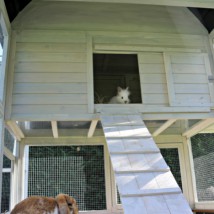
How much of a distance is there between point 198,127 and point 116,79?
4.28 feet

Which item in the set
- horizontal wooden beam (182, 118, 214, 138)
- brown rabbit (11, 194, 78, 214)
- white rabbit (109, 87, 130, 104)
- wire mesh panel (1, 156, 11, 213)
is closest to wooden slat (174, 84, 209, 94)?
horizontal wooden beam (182, 118, 214, 138)

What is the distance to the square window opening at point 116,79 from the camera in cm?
378

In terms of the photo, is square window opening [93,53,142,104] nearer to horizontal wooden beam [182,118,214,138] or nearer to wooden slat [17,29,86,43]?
wooden slat [17,29,86,43]

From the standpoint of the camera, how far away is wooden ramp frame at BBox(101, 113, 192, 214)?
190 cm

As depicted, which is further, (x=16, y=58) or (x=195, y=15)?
(x=195, y=15)

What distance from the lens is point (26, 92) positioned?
3289 mm

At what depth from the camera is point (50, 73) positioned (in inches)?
133

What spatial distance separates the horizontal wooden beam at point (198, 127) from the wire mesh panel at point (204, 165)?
0.47 ft

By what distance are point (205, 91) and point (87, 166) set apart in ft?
6.28

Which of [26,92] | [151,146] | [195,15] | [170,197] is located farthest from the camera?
[195,15]

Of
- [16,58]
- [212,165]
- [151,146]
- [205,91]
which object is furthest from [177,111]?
[16,58]

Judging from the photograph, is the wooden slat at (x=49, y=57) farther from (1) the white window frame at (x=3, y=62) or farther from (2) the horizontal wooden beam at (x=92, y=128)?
(2) the horizontal wooden beam at (x=92, y=128)

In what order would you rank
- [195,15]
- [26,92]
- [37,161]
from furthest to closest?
[37,161] < [195,15] < [26,92]

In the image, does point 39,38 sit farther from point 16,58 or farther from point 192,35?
point 192,35
